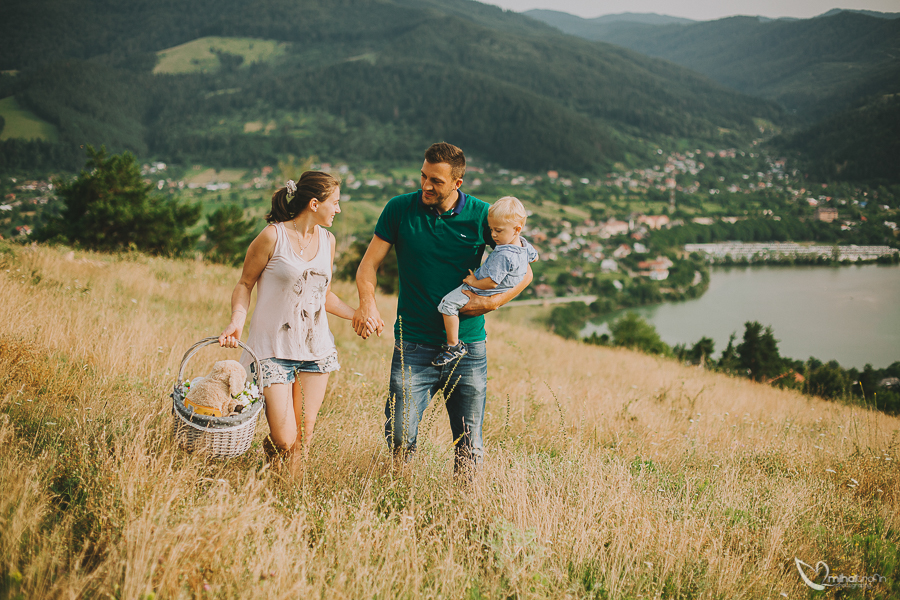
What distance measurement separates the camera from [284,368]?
235 centimetres

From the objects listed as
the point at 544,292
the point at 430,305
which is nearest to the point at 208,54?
the point at 544,292

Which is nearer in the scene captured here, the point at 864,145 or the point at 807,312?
the point at 807,312

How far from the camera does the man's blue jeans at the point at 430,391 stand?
99.3 inches

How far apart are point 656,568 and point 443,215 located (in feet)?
6.76

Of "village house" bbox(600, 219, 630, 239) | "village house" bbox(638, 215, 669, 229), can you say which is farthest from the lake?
"village house" bbox(638, 215, 669, 229)

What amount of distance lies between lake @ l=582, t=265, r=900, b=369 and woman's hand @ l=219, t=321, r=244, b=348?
24.8 metres

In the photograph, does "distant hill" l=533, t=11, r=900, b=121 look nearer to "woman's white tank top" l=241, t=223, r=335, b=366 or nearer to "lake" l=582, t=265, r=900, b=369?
"lake" l=582, t=265, r=900, b=369

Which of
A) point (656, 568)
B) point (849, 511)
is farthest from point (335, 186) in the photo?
point (849, 511)

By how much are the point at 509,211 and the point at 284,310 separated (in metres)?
1.30

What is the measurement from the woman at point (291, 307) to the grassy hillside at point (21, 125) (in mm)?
81459

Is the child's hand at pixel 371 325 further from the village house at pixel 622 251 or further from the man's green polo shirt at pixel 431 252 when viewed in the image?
the village house at pixel 622 251

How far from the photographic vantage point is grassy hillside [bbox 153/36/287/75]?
166 meters

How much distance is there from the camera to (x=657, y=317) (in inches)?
1406

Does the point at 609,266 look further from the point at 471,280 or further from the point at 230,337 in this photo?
the point at 230,337
